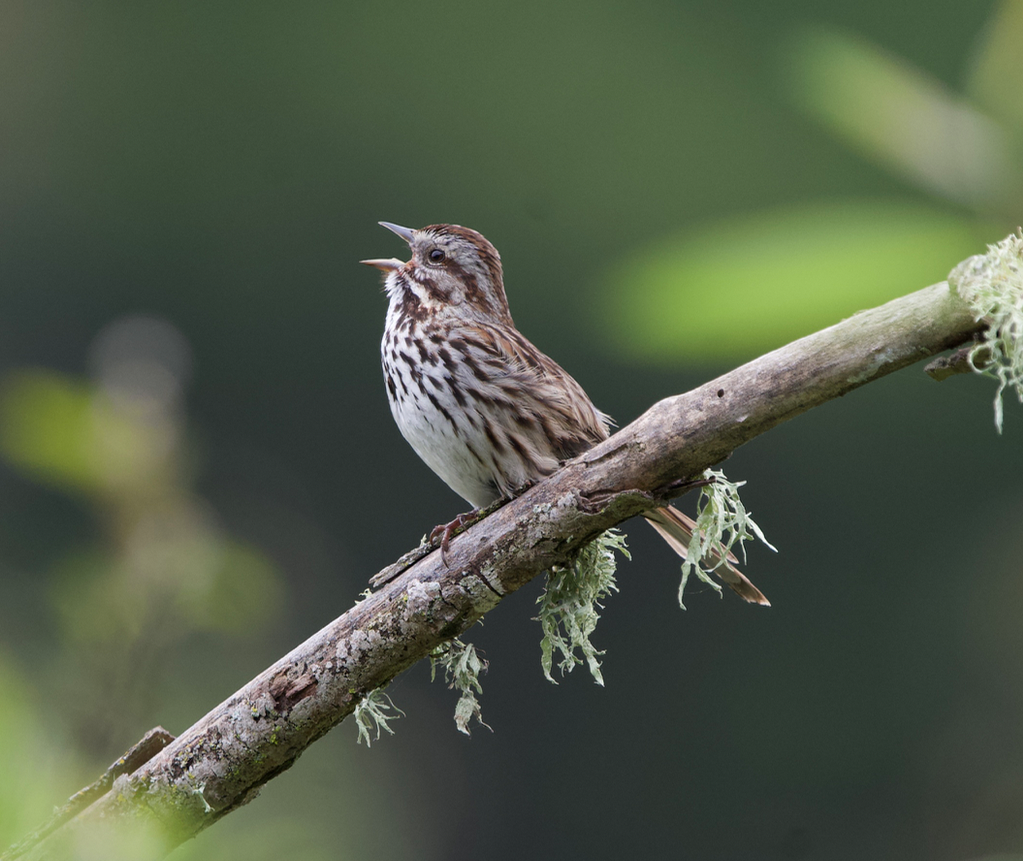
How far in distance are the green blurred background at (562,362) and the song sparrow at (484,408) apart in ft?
10.9

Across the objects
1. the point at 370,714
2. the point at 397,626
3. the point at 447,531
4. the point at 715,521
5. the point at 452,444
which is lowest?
the point at 715,521

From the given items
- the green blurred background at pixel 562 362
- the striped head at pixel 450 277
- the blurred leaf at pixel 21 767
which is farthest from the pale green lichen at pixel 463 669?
the green blurred background at pixel 562 362

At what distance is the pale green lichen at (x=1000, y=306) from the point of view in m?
1.99

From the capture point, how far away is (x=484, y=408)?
3416 mm

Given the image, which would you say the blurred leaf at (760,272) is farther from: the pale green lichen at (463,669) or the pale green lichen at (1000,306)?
the pale green lichen at (463,669)

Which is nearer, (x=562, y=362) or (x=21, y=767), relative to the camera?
(x=21, y=767)

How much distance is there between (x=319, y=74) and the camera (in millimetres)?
19781

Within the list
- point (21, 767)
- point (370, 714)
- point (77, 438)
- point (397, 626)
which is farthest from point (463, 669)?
point (21, 767)

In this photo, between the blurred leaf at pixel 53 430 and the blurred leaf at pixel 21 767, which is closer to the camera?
the blurred leaf at pixel 21 767

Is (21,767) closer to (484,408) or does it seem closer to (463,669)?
(463,669)

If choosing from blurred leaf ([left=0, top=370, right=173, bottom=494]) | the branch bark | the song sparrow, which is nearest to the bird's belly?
the song sparrow

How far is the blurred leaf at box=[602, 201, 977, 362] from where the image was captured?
100 cm

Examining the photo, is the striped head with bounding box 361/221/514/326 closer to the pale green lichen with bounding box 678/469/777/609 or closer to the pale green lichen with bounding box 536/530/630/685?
the pale green lichen with bounding box 536/530/630/685

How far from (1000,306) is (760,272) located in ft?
3.93
